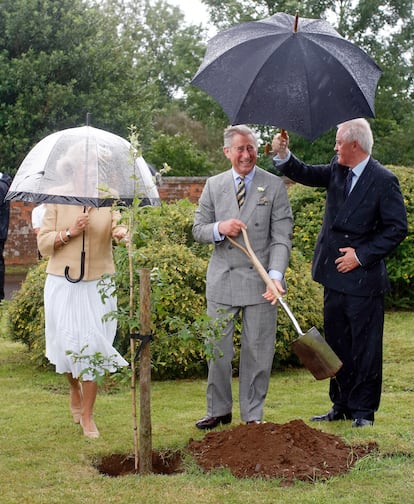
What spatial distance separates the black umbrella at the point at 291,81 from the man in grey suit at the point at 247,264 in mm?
408

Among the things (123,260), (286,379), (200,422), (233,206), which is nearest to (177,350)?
(286,379)

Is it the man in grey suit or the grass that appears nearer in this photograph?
the grass

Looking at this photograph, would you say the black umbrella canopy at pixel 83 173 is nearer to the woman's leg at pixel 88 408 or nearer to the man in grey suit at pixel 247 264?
the man in grey suit at pixel 247 264

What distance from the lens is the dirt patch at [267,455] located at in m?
5.26

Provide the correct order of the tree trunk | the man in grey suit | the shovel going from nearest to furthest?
1. the tree trunk
2. the shovel
3. the man in grey suit

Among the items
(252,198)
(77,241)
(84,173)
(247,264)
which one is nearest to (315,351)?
(247,264)

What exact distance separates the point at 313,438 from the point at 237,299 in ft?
3.61

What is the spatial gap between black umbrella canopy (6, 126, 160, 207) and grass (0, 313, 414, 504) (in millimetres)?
1633

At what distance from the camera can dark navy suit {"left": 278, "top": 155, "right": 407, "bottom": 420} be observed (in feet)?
20.6

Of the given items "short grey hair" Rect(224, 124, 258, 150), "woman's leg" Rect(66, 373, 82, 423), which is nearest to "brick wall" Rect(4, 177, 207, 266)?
"woman's leg" Rect(66, 373, 82, 423)

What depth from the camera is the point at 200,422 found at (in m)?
6.42

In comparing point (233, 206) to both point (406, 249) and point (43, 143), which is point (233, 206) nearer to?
point (43, 143)

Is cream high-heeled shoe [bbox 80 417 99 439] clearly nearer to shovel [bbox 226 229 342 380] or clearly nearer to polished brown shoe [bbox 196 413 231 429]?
polished brown shoe [bbox 196 413 231 429]

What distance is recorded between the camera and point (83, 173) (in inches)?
218
